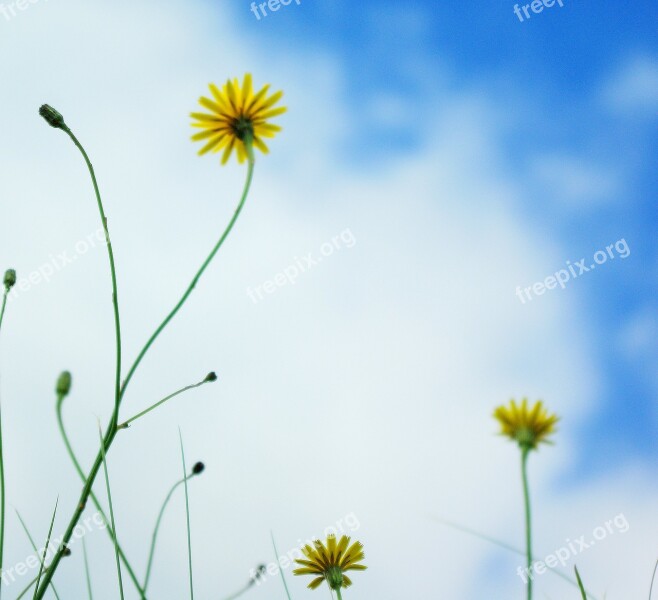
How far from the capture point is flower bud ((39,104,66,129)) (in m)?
2.13

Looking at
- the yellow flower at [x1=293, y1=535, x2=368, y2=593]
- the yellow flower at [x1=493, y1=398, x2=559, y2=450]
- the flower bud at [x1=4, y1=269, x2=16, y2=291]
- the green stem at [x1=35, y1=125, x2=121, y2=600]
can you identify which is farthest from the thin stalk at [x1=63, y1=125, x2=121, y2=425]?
the yellow flower at [x1=293, y1=535, x2=368, y2=593]

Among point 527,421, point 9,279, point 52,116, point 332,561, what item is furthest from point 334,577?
point 52,116

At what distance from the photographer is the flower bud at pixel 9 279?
240 cm

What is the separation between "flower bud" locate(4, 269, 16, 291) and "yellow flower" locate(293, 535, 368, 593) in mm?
1974

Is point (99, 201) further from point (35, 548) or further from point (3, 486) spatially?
point (35, 548)

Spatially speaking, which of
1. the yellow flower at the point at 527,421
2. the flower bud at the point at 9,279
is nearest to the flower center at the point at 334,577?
the yellow flower at the point at 527,421

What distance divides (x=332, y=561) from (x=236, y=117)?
2299 mm

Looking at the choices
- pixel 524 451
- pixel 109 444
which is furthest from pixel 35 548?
pixel 524 451

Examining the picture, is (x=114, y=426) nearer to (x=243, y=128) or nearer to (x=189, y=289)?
(x=189, y=289)

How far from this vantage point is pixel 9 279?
2.42 m

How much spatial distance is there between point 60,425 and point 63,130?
1.15m

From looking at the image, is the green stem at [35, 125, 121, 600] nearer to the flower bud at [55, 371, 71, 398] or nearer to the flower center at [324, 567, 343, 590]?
the flower bud at [55, 371, 71, 398]

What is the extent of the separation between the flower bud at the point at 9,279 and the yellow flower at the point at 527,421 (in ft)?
5.95

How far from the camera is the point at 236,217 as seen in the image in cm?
196
